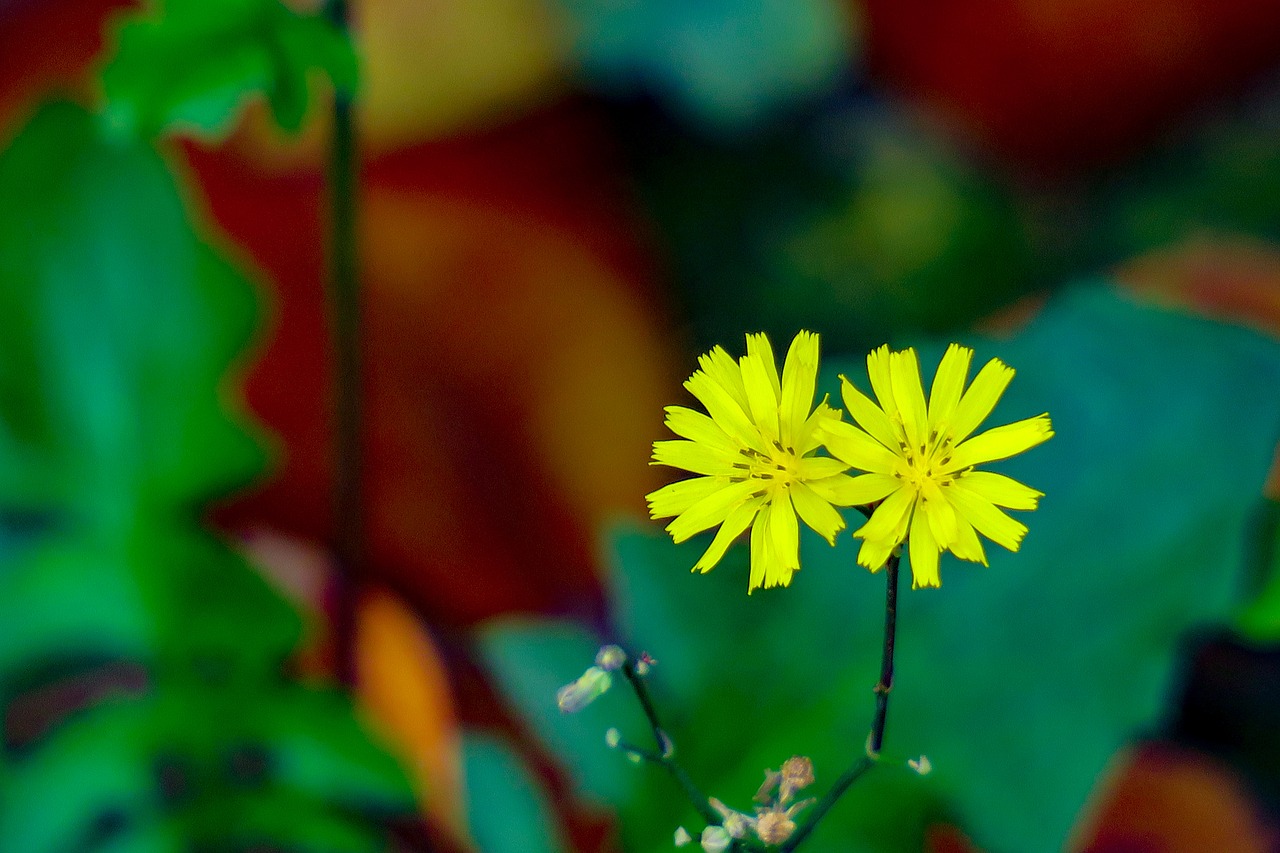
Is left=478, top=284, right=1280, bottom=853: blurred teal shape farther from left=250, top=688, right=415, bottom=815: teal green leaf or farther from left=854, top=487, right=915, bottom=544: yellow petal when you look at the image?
left=854, top=487, right=915, bottom=544: yellow petal

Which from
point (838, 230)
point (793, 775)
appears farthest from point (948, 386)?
point (838, 230)

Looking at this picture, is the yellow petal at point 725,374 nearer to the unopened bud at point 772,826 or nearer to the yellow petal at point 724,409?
the yellow petal at point 724,409

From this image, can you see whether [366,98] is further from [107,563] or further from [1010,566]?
[1010,566]

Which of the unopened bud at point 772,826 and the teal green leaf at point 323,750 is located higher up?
the unopened bud at point 772,826

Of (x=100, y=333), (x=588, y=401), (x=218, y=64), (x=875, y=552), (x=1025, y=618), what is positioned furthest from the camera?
(x=588, y=401)

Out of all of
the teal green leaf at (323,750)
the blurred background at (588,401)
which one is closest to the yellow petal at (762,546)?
the blurred background at (588,401)

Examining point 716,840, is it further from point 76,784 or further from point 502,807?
point 76,784

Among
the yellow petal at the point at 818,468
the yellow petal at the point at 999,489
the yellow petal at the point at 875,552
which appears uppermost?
the yellow petal at the point at 818,468

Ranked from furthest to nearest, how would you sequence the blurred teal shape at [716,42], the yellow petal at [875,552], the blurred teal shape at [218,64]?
the blurred teal shape at [716,42] < the blurred teal shape at [218,64] < the yellow petal at [875,552]
